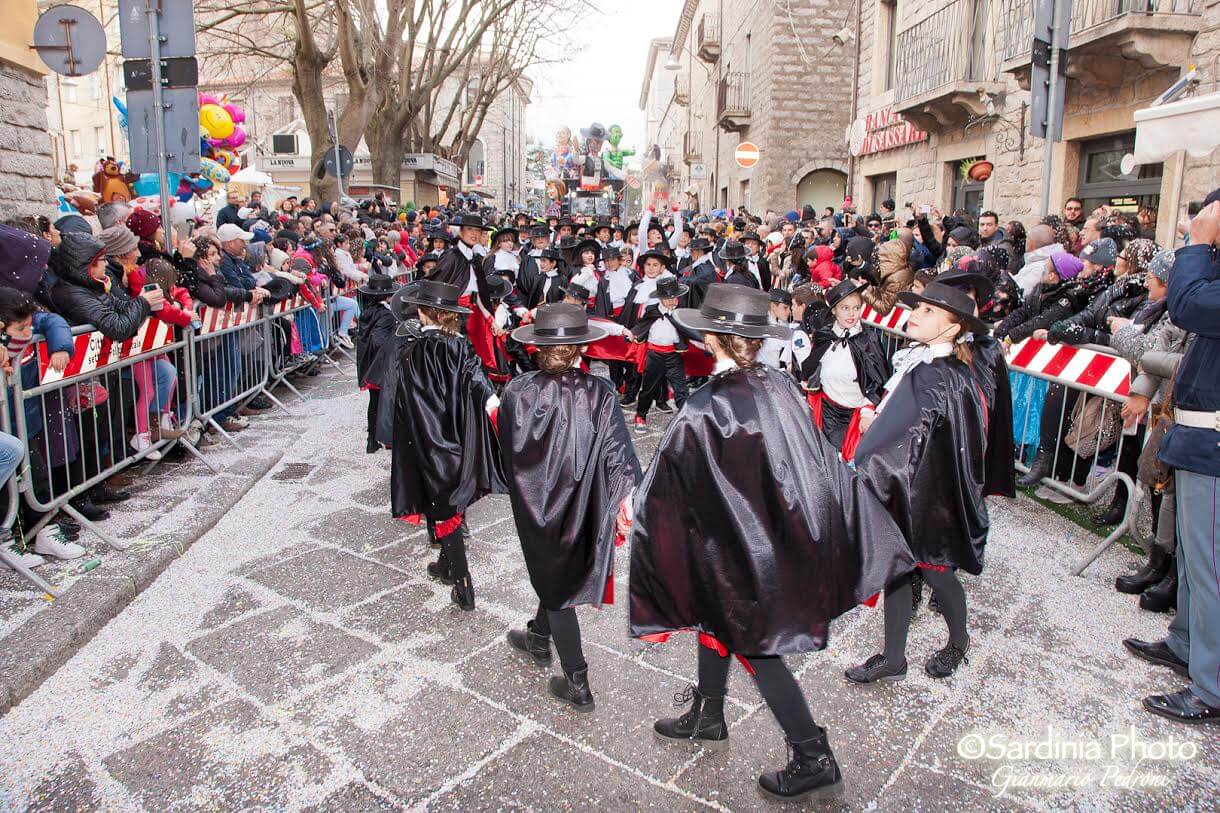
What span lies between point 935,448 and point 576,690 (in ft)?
5.75

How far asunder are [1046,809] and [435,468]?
291 cm

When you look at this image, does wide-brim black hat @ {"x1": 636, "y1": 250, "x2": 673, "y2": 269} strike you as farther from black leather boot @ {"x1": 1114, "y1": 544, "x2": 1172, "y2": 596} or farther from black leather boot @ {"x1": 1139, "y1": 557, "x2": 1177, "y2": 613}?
black leather boot @ {"x1": 1139, "y1": 557, "x2": 1177, "y2": 613}

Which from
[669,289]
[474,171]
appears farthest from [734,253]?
[474,171]

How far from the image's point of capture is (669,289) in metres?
7.95

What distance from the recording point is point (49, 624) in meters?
3.80

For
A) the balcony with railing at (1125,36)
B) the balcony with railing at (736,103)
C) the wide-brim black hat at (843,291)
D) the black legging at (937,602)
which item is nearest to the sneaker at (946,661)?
the black legging at (937,602)

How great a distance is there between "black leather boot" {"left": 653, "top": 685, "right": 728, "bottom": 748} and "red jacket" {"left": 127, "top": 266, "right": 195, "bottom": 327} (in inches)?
183

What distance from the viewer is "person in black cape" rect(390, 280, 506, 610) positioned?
→ 411 centimetres

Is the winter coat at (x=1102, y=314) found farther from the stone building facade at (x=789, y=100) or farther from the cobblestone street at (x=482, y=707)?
the stone building facade at (x=789, y=100)

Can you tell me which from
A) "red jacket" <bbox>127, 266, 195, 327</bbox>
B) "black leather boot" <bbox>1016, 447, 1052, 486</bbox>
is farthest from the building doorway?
"red jacket" <bbox>127, 266, 195, 327</bbox>

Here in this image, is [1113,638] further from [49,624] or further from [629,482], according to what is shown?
[49,624]

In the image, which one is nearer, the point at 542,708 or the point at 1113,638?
the point at 542,708

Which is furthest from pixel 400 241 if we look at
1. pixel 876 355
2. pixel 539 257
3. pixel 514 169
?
pixel 514 169

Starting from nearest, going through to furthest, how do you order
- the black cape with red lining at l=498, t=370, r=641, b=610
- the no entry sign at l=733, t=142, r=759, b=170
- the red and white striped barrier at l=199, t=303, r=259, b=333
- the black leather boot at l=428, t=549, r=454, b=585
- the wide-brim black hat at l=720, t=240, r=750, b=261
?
1. the black cape with red lining at l=498, t=370, r=641, b=610
2. the black leather boot at l=428, t=549, r=454, b=585
3. the red and white striped barrier at l=199, t=303, r=259, b=333
4. the wide-brim black hat at l=720, t=240, r=750, b=261
5. the no entry sign at l=733, t=142, r=759, b=170
